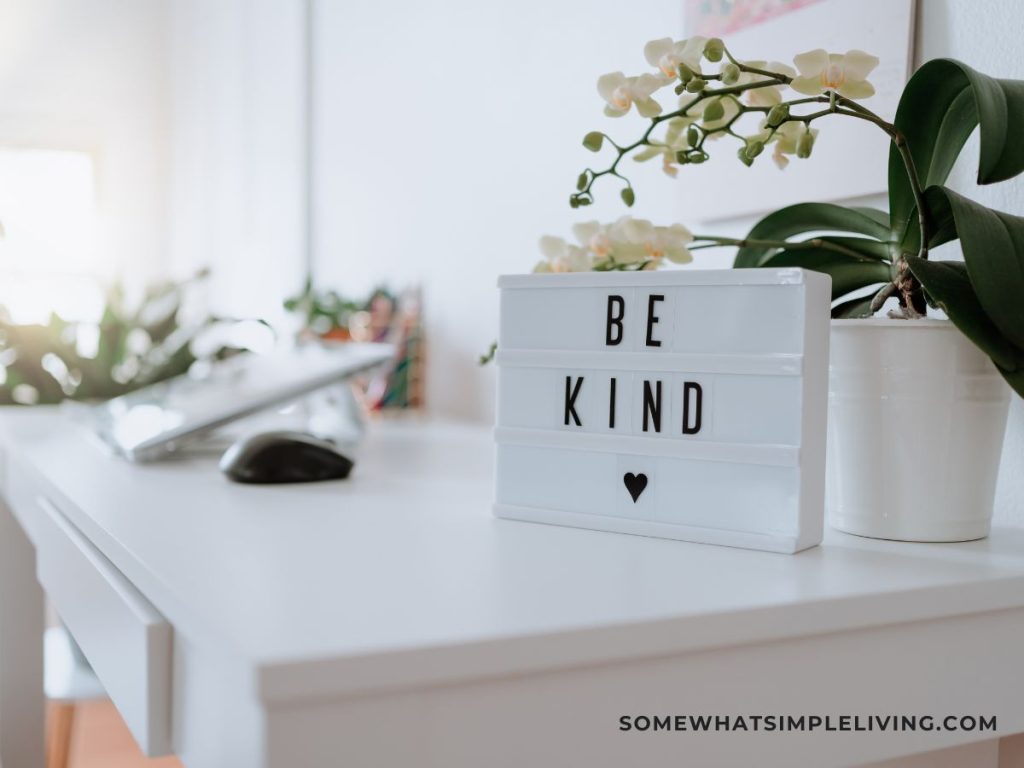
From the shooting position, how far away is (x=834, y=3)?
31.4 inches

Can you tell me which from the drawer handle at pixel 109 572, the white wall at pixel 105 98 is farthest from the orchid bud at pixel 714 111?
the white wall at pixel 105 98

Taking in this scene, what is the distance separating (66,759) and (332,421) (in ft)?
2.30

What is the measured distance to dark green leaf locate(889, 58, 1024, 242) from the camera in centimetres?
51

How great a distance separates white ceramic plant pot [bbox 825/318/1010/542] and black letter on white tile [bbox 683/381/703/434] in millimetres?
104

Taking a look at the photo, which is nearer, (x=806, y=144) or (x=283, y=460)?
(x=806, y=144)

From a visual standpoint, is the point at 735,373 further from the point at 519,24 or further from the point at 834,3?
the point at 519,24

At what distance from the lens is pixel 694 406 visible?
574 millimetres

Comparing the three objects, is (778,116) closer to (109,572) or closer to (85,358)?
(109,572)

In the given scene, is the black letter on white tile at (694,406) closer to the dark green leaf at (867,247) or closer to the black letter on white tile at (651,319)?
the black letter on white tile at (651,319)

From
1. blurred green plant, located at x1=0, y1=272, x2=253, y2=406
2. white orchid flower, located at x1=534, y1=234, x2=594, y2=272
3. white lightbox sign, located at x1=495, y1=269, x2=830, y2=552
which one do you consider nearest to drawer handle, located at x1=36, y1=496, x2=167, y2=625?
white lightbox sign, located at x1=495, y1=269, x2=830, y2=552

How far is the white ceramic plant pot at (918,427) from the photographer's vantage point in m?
0.56

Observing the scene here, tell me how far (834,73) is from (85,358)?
158cm

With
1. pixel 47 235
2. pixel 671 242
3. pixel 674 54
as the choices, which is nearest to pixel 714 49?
pixel 674 54

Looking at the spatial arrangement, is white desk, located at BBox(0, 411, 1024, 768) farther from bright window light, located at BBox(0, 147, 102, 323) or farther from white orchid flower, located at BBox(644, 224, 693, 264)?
bright window light, located at BBox(0, 147, 102, 323)
